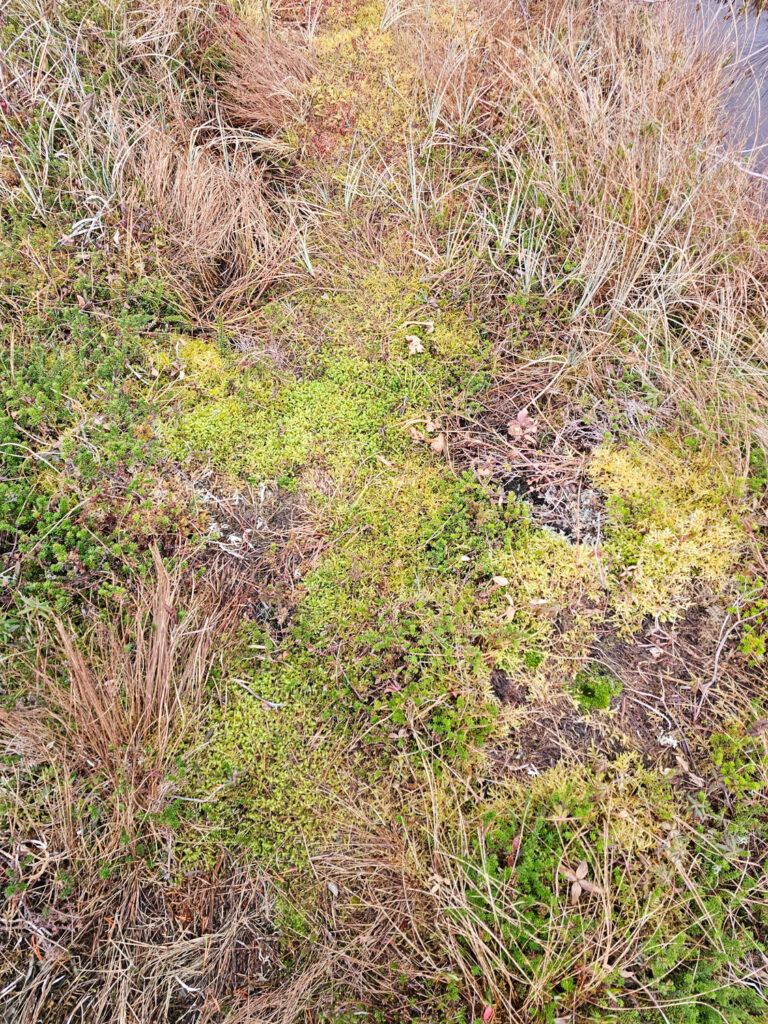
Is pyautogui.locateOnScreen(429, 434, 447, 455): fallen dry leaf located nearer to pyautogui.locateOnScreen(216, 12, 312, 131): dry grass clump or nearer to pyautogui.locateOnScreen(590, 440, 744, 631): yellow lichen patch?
pyautogui.locateOnScreen(590, 440, 744, 631): yellow lichen patch

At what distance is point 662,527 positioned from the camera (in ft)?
9.18

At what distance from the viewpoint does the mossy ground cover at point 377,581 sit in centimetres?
212

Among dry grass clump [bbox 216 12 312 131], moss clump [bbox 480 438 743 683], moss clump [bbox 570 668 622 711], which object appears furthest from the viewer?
dry grass clump [bbox 216 12 312 131]

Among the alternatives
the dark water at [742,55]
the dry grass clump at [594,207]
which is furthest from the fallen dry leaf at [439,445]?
the dark water at [742,55]

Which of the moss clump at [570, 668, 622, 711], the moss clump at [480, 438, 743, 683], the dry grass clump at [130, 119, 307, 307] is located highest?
the dry grass clump at [130, 119, 307, 307]

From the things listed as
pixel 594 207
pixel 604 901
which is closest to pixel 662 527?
pixel 604 901

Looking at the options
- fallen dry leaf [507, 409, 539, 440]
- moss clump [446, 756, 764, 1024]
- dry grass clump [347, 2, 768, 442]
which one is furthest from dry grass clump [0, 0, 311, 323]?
moss clump [446, 756, 764, 1024]

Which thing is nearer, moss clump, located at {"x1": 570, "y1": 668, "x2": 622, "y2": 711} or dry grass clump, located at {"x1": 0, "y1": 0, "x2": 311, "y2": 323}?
moss clump, located at {"x1": 570, "y1": 668, "x2": 622, "y2": 711}

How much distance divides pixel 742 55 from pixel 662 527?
381cm

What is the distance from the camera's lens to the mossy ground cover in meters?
2.12

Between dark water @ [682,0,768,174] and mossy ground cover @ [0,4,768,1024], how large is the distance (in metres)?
1.50

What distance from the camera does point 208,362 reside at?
3188 millimetres

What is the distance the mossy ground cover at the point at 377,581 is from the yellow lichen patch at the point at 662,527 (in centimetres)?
2

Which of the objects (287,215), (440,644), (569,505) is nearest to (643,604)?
(569,505)
